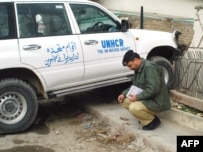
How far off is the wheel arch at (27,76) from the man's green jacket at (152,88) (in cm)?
161

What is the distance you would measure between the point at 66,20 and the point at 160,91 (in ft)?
6.36

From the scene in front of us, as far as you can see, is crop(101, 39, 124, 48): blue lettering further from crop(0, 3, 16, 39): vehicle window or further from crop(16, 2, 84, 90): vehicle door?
crop(0, 3, 16, 39): vehicle window

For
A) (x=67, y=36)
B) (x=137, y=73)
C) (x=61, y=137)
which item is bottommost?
(x=61, y=137)

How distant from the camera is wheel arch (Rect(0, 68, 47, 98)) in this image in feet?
18.7

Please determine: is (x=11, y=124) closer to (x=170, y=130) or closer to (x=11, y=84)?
(x=11, y=84)

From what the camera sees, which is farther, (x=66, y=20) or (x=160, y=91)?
(x=66, y=20)

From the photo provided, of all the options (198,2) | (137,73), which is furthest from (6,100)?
(198,2)

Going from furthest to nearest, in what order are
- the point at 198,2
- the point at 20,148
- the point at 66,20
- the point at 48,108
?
the point at 198,2 < the point at 48,108 < the point at 66,20 < the point at 20,148

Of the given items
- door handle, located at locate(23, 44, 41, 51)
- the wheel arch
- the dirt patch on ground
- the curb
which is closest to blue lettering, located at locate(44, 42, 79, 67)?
door handle, located at locate(23, 44, 41, 51)

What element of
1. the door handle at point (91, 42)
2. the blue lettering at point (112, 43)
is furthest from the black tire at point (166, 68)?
the door handle at point (91, 42)

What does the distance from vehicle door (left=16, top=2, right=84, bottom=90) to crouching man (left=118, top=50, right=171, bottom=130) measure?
1028 mm

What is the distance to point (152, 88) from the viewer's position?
208 inches

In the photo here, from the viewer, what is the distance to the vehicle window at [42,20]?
18.9 ft

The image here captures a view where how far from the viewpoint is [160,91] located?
5.39 m
